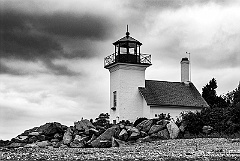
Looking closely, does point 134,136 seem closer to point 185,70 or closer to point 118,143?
point 118,143

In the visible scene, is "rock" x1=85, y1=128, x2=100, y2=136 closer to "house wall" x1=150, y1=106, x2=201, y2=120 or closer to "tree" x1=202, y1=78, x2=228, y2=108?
"house wall" x1=150, y1=106, x2=201, y2=120

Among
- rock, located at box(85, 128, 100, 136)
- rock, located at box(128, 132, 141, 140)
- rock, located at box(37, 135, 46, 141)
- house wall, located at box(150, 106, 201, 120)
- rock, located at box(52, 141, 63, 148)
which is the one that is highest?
house wall, located at box(150, 106, 201, 120)

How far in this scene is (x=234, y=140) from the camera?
24.2 metres

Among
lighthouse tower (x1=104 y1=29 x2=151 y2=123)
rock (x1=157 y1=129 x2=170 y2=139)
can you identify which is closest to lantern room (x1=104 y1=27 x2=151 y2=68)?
lighthouse tower (x1=104 y1=29 x2=151 y2=123)

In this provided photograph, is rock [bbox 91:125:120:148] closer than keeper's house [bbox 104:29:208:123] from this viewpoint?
Yes

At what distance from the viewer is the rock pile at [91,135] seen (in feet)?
88.1

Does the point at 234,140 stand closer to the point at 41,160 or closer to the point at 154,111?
the point at 41,160

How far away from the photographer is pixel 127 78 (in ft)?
142

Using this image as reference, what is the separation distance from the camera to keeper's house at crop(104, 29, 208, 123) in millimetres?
42603

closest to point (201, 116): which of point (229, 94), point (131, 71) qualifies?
point (229, 94)

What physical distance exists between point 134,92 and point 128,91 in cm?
56

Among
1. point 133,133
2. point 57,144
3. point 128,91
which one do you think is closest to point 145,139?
point 133,133

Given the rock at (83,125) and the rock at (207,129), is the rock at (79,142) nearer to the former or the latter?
the rock at (83,125)

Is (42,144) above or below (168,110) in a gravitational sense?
below
